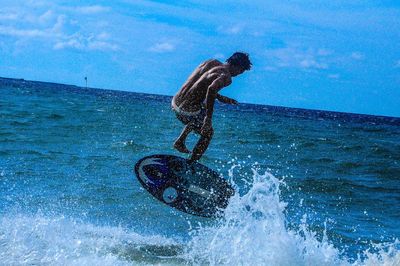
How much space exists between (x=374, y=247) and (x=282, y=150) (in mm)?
15745

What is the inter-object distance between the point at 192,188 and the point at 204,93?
1543 millimetres

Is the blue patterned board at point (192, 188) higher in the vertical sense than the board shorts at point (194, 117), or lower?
lower

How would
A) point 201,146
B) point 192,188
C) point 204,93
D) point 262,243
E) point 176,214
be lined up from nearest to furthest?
point 204,93, point 262,243, point 201,146, point 192,188, point 176,214

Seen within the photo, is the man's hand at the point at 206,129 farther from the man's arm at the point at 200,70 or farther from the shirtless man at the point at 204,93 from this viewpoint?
the man's arm at the point at 200,70

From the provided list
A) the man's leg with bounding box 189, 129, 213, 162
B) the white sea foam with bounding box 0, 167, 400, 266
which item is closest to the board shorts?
the man's leg with bounding box 189, 129, 213, 162

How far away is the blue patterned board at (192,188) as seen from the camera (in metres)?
8.11

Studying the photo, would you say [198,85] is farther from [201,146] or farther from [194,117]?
[201,146]

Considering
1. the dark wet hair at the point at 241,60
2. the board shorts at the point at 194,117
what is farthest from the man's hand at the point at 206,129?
the dark wet hair at the point at 241,60

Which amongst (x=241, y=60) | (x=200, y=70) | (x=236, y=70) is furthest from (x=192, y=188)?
(x=241, y=60)

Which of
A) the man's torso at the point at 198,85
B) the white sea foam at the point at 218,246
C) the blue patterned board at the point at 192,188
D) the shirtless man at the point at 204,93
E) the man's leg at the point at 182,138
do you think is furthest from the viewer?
the blue patterned board at the point at 192,188

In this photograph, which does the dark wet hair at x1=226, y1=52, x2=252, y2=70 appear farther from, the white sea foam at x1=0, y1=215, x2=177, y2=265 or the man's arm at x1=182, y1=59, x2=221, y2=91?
the white sea foam at x1=0, y1=215, x2=177, y2=265

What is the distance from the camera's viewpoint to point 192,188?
320 inches

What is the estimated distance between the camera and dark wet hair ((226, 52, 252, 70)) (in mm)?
7051

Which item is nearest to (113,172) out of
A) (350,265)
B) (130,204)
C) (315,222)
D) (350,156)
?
(130,204)
